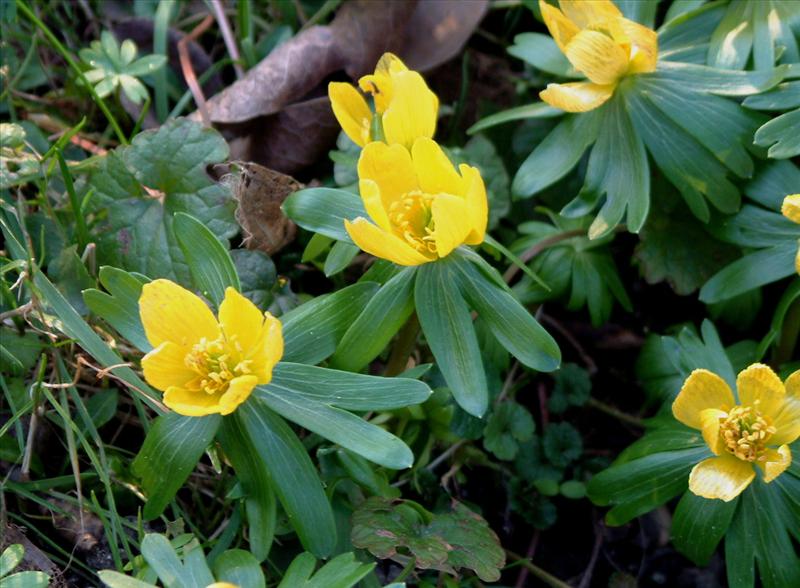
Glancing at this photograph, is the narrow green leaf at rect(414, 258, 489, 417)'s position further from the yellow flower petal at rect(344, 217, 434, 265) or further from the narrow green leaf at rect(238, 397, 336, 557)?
the narrow green leaf at rect(238, 397, 336, 557)

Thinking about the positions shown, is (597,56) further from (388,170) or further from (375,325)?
(375,325)

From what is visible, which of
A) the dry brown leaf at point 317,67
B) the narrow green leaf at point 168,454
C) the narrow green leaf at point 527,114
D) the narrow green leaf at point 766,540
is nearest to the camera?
the narrow green leaf at point 168,454

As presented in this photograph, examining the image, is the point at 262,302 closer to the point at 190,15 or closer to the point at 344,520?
the point at 344,520

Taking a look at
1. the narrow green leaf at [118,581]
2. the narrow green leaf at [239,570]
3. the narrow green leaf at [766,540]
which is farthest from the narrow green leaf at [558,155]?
the narrow green leaf at [118,581]

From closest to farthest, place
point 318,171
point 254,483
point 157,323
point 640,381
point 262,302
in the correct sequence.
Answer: point 157,323 → point 254,483 → point 262,302 → point 640,381 → point 318,171

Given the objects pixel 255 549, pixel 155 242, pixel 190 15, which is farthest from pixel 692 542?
pixel 190 15

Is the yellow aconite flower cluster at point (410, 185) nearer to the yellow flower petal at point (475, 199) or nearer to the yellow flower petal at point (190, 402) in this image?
the yellow flower petal at point (475, 199)
